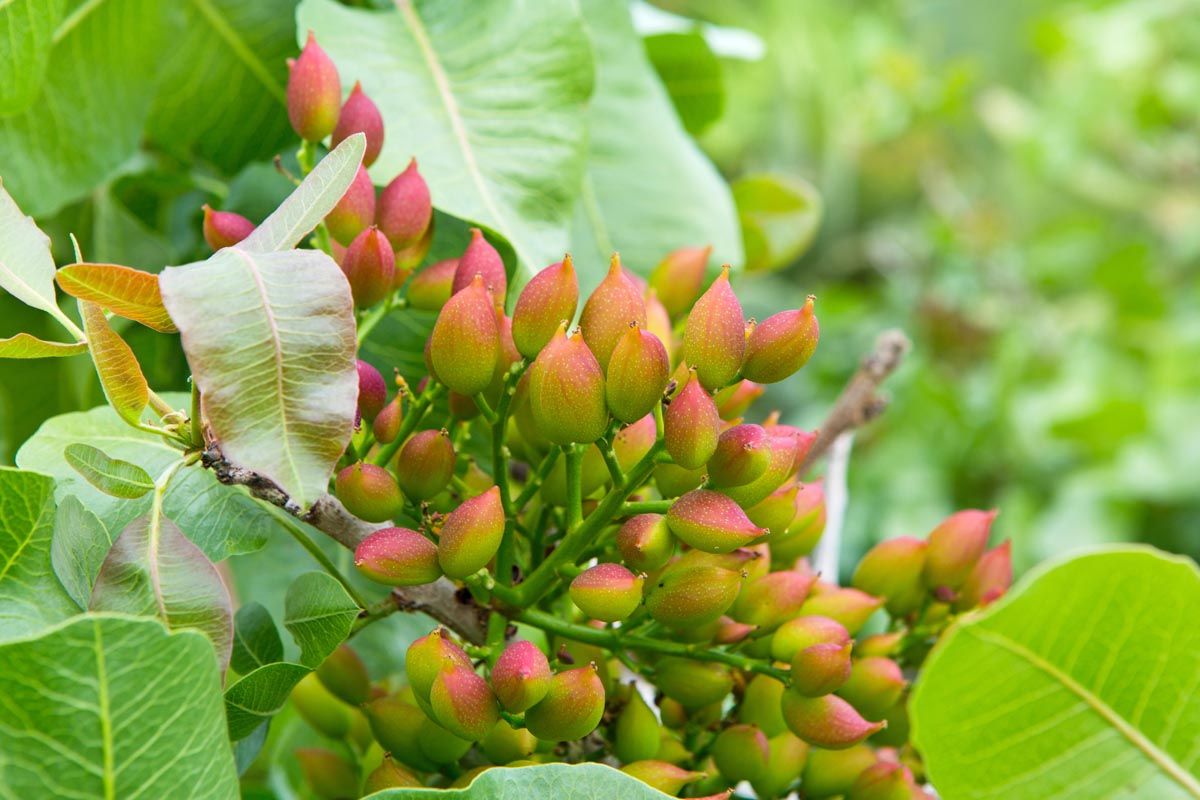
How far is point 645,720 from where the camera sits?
0.40 meters

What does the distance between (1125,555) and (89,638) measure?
27 cm

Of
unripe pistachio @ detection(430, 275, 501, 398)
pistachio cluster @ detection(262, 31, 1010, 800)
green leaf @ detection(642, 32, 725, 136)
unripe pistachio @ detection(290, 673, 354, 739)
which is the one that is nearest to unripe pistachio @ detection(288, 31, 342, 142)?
pistachio cluster @ detection(262, 31, 1010, 800)

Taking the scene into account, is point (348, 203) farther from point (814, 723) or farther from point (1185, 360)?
point (1185, 360)

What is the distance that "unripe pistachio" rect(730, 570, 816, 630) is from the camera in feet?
1.33

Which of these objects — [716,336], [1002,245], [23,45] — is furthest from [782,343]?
[1002,245]

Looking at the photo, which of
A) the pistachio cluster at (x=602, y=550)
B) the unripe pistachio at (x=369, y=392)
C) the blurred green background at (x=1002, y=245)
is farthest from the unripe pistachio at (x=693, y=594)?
the blurred green background at (x=1002, y=245)

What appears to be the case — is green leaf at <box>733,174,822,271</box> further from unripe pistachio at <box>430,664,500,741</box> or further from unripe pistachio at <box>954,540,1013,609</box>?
unripe pistachio at <box>430,664,500,741</box>

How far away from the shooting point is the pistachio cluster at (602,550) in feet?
1.15

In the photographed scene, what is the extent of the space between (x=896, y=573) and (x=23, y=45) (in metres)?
0.40

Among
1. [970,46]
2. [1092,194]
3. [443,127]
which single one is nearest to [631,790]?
[443,127]

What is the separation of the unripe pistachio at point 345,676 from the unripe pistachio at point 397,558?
0.28 ft

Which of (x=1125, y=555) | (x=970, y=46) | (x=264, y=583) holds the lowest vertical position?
(x=970, y=46)

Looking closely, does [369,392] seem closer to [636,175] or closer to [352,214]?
[352,214]

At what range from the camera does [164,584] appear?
338mm
